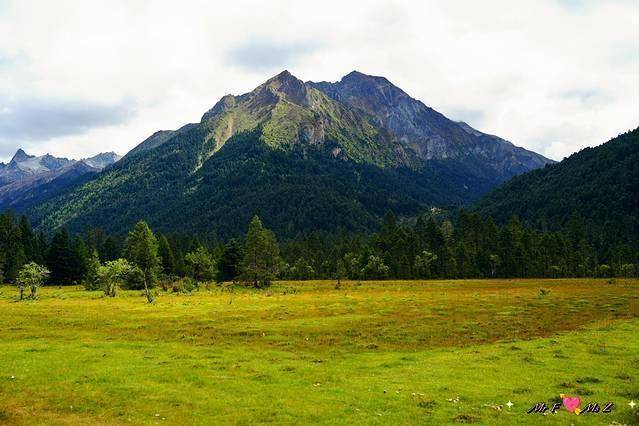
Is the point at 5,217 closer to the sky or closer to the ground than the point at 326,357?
closer to the sky

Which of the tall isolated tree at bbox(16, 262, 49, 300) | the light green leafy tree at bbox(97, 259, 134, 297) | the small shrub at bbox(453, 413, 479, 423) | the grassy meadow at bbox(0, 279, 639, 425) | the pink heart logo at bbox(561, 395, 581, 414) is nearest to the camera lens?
the small shrub at bbox(453, 413, 479, 423)

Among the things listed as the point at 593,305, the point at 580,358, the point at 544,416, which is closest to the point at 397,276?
the point at 593,305

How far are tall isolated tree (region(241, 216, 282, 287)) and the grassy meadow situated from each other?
5230 cm

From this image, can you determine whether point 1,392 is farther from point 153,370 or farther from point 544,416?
point 544,416

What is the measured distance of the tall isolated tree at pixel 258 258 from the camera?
105675 millimetres

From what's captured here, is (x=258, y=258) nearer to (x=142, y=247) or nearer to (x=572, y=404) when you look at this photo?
(x=142, y=247)

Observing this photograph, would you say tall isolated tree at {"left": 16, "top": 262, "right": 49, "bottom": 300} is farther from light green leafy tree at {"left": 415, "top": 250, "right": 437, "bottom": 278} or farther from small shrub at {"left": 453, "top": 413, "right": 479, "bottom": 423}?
light green leafy tree at {"left": 415, "top": 250, "right": 437, "bottom": 278}

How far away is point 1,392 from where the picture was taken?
2280cm

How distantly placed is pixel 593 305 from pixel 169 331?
2036 inches

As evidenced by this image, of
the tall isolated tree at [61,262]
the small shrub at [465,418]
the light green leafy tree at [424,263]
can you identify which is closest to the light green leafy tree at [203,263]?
the tall isolated tree at [61,262]

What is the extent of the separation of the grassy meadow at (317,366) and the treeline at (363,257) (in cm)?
5774

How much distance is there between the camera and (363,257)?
470ft

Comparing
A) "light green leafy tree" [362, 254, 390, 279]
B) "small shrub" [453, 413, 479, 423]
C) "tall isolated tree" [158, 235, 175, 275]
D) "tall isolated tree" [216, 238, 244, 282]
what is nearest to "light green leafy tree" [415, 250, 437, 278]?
"light green leafy tree" [362, 254, 390, 279]

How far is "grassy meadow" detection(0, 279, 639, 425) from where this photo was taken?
19.5 meters
